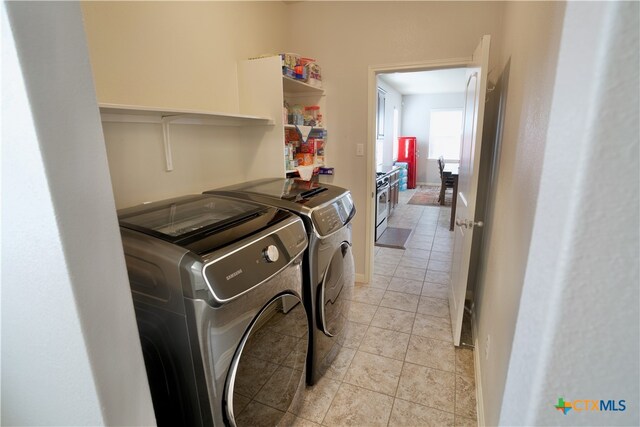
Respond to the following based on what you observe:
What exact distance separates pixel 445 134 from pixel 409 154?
1136 millimetres

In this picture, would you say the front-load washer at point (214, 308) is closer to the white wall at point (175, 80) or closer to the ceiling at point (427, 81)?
the white wall at point (175, 80)

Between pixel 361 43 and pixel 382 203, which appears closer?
pixel 361 43

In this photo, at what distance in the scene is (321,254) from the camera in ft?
5.03

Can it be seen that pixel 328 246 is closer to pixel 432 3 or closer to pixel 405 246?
pixel 432 3

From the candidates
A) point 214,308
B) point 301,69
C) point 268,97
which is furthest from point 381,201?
point 214,308

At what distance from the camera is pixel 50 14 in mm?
553

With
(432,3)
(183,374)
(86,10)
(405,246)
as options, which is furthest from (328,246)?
(405,246)

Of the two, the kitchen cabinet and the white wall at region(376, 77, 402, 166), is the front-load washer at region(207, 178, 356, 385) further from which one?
the white wall at region(376, 77, 402, 166)

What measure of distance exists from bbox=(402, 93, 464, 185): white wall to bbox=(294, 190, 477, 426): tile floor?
5896mm

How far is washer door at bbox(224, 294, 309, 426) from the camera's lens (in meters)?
1.05

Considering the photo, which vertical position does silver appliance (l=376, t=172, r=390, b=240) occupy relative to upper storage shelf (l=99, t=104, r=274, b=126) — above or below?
below

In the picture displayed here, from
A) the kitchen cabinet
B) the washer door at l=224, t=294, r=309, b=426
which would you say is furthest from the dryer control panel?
the kitchen cabinet

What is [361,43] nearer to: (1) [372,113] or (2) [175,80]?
(1) [372,113]

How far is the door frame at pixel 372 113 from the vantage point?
2.37m
